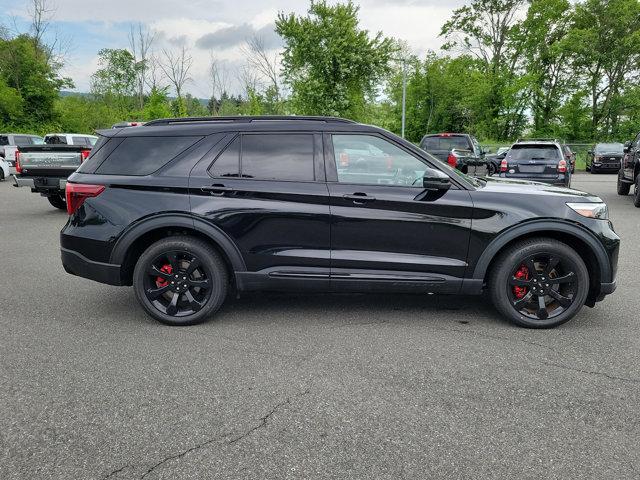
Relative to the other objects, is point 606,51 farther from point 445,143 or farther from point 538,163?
point 538,163

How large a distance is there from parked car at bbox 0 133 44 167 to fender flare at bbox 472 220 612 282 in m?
20.7

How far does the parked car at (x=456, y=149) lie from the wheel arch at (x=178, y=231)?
13.1 metres

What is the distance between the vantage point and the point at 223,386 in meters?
3.28

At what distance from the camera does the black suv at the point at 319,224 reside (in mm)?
4195

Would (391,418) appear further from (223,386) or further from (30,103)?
(30,103)

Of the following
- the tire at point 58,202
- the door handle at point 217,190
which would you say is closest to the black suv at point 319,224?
the door handle at point 217,190

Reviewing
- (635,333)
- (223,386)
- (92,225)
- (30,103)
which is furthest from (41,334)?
(30,103)

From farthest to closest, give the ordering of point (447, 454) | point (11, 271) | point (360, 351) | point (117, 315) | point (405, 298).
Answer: point (11, 271)
point (405, 298)
point (117, 315)
point (360, 351)
point (447, 454)

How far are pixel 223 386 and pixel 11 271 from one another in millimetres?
4417

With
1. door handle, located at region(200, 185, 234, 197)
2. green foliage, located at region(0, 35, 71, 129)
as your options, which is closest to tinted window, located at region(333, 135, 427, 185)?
door handle, located at region(200, 185, 234, 197)

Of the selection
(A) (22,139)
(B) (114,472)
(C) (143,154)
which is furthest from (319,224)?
(A) (22,139)

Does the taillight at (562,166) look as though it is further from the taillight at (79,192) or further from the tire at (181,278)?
the taillight at (79,192)

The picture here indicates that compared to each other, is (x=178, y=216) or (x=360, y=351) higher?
(x=178, y=216)

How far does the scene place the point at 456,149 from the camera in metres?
16.8
